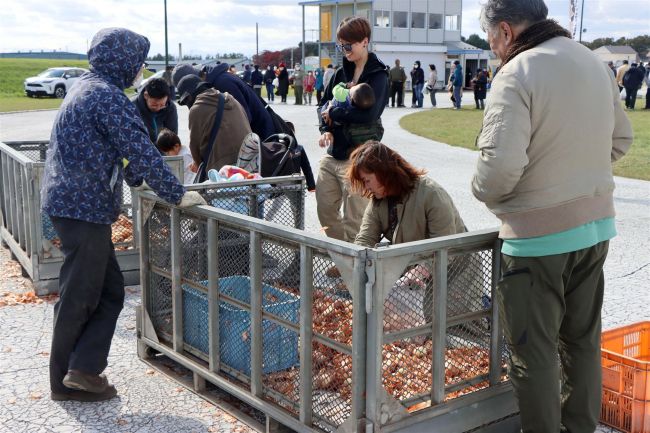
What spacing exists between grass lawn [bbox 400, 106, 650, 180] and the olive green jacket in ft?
30.4

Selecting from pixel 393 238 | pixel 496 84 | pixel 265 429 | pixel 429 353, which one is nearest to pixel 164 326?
pixel 265 429

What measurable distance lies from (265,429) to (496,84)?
205 cm

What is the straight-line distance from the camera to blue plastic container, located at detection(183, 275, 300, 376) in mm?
3939

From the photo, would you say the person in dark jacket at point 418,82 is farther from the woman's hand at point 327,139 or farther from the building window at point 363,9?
the woman's hand at point 327,139

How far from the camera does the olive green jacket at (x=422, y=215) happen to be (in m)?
4.25

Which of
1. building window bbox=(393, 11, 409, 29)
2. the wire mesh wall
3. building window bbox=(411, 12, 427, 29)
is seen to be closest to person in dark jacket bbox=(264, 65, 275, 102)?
building window bbox=(393, 11, 409, 29)

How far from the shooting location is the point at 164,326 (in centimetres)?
486

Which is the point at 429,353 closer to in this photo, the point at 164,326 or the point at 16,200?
the point at 164,326

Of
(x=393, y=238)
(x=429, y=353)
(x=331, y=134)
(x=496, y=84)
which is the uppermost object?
(x=496, y=84)

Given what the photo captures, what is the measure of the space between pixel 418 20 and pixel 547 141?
2202 inches

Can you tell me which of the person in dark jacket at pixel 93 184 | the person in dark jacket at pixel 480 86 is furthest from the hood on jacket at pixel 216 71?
the person in dark jacket at pixel 480 86

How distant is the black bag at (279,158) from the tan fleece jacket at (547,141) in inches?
123

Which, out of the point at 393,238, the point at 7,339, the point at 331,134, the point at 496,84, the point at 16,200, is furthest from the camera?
the point at 16,200

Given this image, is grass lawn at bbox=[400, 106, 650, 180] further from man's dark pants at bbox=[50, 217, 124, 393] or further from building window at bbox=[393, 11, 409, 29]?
building window at bbox=[393, 11, 409, 29]
